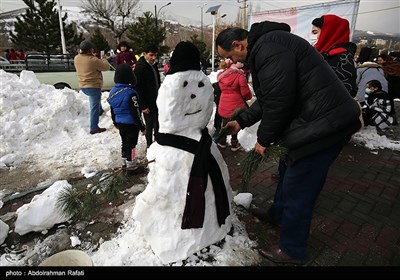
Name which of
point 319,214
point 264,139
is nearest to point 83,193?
point 264,139

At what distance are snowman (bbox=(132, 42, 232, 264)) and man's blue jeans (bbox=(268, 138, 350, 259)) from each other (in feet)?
1.79

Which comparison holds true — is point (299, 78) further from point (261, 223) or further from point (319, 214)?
point (319, 214)

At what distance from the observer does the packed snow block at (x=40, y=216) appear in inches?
102

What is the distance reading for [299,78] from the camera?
6.05 feet

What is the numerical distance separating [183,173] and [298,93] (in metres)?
1.08

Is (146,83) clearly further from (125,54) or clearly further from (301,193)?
(125,54)

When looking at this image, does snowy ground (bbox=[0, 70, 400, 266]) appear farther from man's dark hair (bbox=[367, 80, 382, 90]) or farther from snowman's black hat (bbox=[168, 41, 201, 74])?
snowman's black hat (bbox=[168, 41, 201, 74])

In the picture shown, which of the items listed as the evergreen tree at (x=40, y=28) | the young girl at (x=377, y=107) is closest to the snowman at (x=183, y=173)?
the young girl at (x=377, y=107)

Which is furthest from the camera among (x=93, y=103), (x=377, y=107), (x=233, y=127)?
(x=377, y=107)

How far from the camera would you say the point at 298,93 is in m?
1.89

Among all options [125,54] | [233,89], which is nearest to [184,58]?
[233,89]

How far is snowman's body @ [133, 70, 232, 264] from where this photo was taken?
2.02 m

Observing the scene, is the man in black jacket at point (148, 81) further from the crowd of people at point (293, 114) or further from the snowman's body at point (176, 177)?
the snowman's body at point (176, 177)

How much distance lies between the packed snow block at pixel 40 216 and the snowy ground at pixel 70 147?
13mm
